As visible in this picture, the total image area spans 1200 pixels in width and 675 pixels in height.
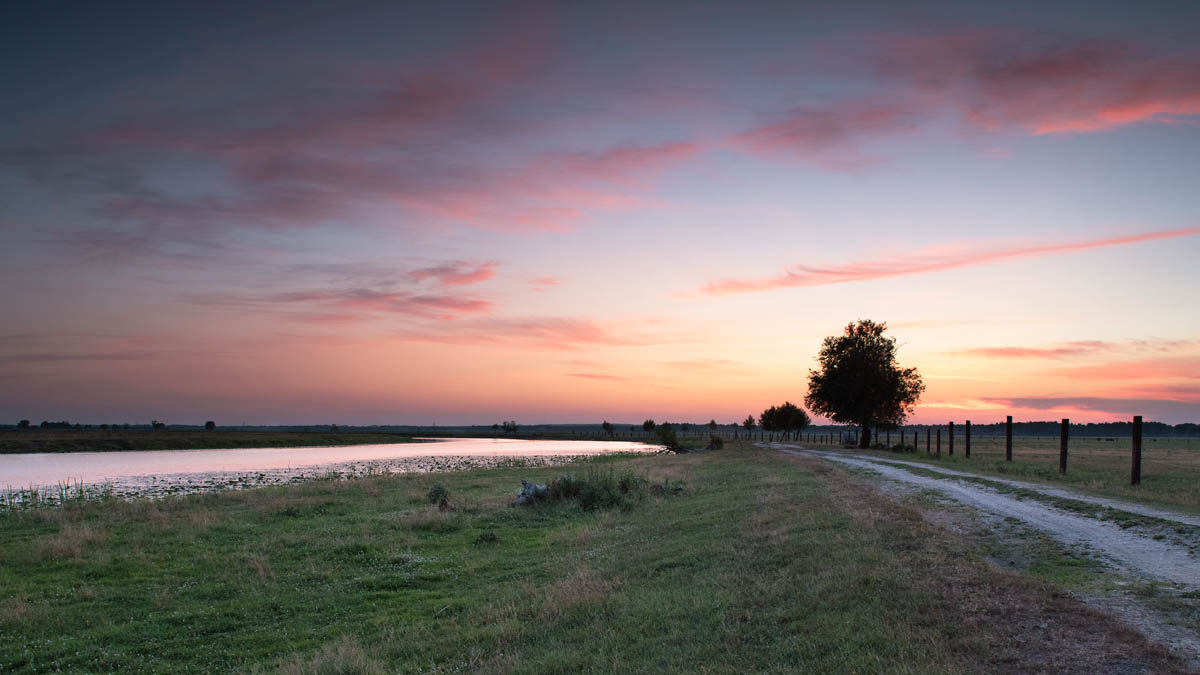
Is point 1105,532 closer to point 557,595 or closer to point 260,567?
point 557,595

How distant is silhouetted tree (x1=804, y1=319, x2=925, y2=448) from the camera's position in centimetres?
6931

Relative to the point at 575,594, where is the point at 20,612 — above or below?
below

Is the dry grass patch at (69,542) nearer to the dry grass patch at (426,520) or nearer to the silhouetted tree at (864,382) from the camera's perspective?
the dry grass patch at (426,520)

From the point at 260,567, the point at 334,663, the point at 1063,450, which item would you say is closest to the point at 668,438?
the point at 1063,450

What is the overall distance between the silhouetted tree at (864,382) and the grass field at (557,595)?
44769mm

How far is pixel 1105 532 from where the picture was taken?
14273 millimetres

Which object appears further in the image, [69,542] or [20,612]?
[69,542]

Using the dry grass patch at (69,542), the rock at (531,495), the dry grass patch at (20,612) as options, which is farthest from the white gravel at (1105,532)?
the dry grass patch at (69,542)

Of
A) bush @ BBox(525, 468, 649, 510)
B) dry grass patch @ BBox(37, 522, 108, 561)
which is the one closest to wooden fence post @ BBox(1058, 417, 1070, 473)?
bush @ BBox(525, 468, 649, 510)

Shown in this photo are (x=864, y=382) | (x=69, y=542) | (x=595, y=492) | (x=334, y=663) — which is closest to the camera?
(x=334, y=663)

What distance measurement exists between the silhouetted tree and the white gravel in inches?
1878

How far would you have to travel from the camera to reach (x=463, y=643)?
41.3 ft

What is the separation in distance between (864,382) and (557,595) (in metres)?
61.4

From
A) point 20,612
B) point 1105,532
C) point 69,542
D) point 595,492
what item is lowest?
point 69,542
